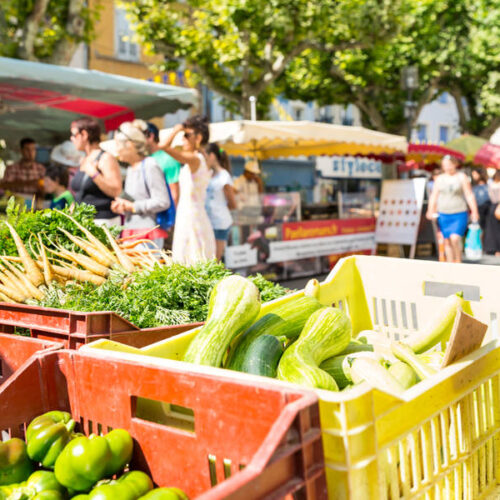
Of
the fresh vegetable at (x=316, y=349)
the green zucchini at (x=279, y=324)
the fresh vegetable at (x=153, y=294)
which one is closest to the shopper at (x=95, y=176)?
the fresh vegetable at (x=153, y=294)

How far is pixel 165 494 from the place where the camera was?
1475mm

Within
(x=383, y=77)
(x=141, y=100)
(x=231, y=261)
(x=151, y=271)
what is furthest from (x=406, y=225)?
(x=383, y=77)

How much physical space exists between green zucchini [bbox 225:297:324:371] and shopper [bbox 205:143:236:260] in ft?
17.3

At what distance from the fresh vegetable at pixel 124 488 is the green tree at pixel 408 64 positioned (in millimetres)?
21990

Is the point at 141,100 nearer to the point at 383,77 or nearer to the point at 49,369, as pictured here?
the point at 49,369

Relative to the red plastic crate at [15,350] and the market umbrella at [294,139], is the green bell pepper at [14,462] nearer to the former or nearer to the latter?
the red plastic crate at [15,350]

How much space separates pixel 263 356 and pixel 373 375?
0.37m

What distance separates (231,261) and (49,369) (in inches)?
311

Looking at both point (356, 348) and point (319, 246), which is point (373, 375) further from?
point (319, 246)

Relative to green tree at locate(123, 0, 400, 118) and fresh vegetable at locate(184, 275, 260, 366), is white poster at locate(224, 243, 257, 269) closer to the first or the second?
green tree at locate(123, 0, 400, 118)

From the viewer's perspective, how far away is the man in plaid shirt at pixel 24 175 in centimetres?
934

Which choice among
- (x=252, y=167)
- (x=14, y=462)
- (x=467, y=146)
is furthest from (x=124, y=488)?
(x=467, y=146)

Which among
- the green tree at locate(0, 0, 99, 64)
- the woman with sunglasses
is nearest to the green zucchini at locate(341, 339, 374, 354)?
the woman with sunglasses

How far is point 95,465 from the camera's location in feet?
5.10
